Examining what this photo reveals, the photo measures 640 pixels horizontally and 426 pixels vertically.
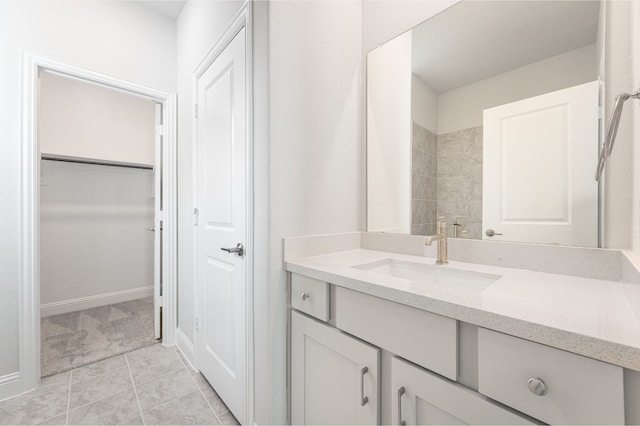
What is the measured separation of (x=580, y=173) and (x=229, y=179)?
5.01ft

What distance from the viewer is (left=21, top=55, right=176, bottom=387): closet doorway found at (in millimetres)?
1722

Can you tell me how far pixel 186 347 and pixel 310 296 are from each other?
1.49m

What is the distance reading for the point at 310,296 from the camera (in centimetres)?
113

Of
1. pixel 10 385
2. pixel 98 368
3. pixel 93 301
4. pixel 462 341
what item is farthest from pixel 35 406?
pixel 462 341

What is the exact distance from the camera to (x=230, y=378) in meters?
1.48

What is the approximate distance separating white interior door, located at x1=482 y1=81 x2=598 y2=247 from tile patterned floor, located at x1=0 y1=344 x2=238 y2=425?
170cm

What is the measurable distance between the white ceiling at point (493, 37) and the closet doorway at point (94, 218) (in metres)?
1.97

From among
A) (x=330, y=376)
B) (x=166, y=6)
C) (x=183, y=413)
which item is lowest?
(x=183, y=413)

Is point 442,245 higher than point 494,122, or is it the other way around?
point 494,122

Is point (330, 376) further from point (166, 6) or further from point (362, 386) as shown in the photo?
point (166, 6)

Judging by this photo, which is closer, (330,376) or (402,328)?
(402,328)

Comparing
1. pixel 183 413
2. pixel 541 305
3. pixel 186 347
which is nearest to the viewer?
pixel 541 305

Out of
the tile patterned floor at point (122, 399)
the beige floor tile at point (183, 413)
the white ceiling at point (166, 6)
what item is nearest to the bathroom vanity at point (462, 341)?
the beige floor tile at point (183, 413)

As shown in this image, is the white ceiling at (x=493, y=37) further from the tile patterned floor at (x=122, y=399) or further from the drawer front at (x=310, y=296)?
the tile patterned floor at (x=122, y=399)
